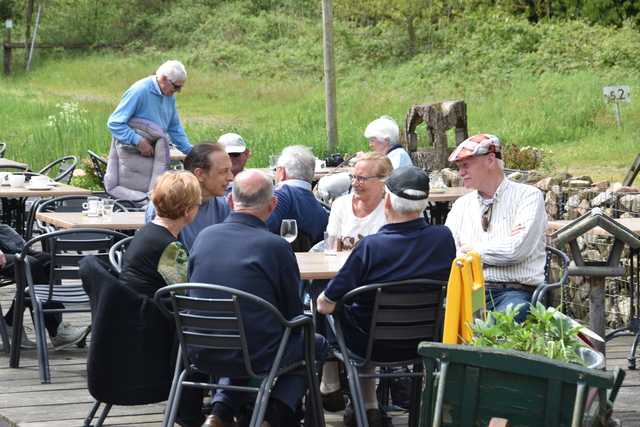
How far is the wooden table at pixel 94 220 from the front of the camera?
16.4 ft

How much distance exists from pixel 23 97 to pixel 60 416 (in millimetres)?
20891

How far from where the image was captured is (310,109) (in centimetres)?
1998

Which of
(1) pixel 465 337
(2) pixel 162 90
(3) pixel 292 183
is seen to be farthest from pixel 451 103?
(1) pixel 465 337

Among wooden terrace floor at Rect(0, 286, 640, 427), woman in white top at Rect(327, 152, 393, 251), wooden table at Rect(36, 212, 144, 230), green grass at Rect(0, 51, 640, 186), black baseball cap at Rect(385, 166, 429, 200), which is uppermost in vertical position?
black baseball cap at Rect(385, 166, 429, 200)

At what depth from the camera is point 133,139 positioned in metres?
6.96

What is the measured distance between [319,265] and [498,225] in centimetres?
93

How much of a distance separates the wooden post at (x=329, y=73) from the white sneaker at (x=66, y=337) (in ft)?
24.2

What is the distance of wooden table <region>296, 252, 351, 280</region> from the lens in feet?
11.9

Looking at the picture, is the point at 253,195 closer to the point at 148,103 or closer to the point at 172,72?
the point at 172,72

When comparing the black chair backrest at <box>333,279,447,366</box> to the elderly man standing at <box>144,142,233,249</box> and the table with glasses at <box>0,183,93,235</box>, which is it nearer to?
the elderly man standing at <box>144,142,233,249</box>

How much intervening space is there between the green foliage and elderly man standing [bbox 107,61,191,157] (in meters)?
5.01

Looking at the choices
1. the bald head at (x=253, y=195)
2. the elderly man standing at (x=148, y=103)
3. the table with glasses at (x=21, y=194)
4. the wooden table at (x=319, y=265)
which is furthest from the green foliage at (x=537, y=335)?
the elderly man standing at (x=148, y=103)

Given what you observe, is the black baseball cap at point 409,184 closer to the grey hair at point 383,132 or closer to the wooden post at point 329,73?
the grey hair at point 383,132

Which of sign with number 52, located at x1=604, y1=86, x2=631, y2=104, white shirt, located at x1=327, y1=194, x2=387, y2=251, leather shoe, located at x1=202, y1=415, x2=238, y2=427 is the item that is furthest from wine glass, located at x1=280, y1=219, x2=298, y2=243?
sign with number 52, located at x1=604, y1=86, x2=631, y2=104
